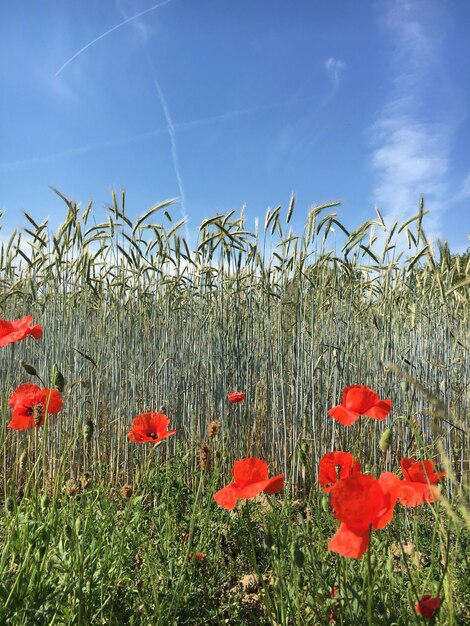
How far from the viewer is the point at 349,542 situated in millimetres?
626

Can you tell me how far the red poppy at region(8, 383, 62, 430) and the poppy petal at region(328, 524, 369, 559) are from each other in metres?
0.73

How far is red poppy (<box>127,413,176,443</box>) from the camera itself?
4.03 feet

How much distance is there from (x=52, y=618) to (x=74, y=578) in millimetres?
74

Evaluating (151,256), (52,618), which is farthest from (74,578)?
(151,256)

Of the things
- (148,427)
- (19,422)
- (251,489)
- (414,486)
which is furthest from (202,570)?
(414,486)

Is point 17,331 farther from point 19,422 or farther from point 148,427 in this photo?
point 148,427

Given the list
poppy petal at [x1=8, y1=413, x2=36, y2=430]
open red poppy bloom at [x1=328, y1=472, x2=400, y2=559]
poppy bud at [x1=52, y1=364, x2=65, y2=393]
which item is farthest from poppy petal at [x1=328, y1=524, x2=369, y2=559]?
poppy petal at [x1=8, y1=413, x2=36, y2=430]

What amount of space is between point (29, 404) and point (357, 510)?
85 centimetres

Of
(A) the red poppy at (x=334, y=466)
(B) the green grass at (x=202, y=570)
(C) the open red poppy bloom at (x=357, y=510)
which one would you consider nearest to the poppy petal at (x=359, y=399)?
(A) the red poppy at (x=334, y=466)

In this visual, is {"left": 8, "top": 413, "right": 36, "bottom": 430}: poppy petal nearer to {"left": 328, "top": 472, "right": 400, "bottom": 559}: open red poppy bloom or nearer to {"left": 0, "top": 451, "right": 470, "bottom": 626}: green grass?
{"left": 0, "top": 451, "right": 470, "bottom": 626}: green grass

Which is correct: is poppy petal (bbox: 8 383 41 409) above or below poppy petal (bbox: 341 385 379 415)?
above

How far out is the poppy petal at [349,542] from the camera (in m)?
0.62

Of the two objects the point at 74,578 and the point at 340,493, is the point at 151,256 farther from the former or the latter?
the point at 340,493

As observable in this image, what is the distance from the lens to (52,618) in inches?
37.9
